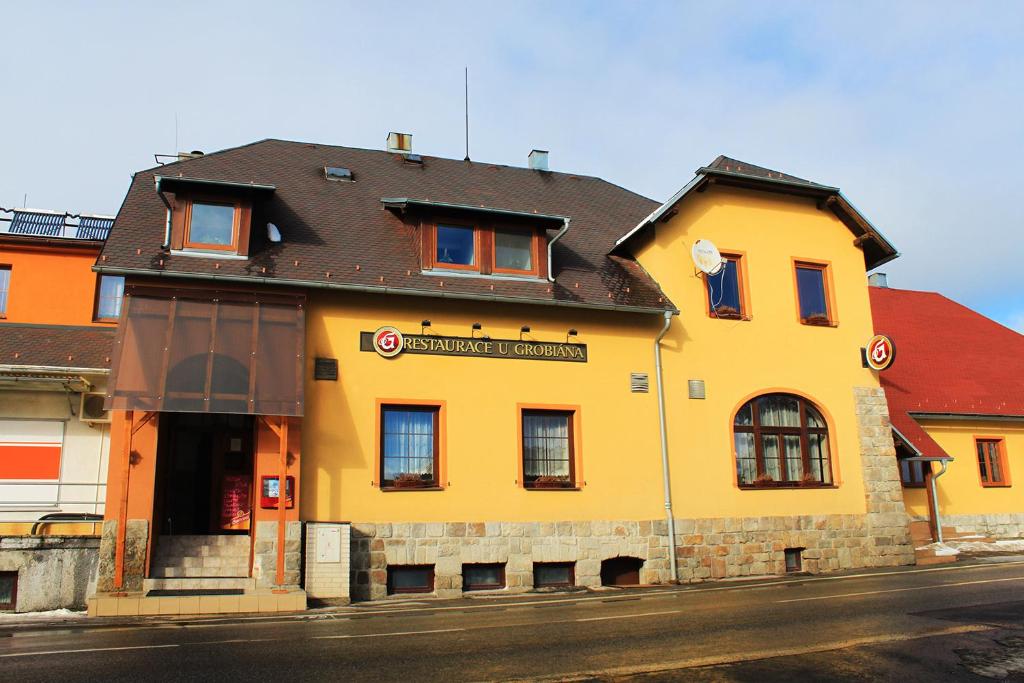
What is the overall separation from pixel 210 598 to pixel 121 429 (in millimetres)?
3424

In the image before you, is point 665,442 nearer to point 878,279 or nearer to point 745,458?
point 745,458

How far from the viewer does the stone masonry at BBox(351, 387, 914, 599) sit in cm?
1469

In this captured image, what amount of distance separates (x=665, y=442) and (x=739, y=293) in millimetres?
4135

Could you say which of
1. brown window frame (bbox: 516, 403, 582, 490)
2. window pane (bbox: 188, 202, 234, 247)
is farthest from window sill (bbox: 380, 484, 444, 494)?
window pane (bbox: 188, 202, 234, 247)

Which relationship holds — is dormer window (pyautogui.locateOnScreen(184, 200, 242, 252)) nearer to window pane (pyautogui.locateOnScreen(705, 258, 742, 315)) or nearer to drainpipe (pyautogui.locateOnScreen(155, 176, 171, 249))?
drainpipe (pyautogui.locateOnScreen(155, 176, 171, 249))

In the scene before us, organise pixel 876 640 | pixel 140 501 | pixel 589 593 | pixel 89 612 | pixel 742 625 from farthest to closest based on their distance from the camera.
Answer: pixel 589 593 → pixel 140 501 → pixel 89 612 → pixel 742 625 → pixel 876 640

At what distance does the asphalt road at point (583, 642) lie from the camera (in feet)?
24.8

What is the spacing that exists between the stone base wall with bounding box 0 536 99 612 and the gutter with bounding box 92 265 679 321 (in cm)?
437

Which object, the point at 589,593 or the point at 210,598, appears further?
the point at 589,593

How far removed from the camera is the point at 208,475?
15.9m

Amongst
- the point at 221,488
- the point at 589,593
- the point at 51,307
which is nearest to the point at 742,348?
the point at 589,593

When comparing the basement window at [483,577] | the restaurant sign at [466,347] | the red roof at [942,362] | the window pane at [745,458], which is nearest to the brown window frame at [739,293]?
the window pane at [745,458]

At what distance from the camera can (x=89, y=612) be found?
12109 millimetres

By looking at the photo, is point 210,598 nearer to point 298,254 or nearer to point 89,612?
point 89,612
